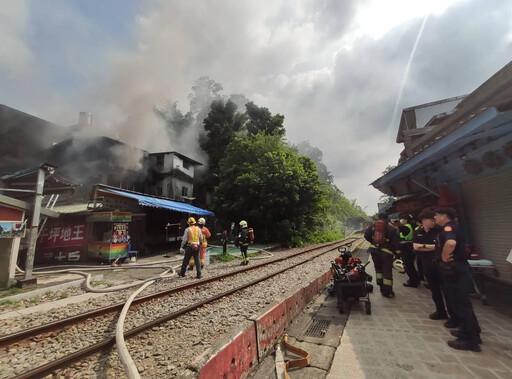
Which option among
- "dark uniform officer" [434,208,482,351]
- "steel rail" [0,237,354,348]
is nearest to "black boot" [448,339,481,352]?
"dark uniform officer" [434,208,482,351]

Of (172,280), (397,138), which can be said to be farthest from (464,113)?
(397,138)

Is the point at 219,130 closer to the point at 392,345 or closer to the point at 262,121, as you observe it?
→ the point at 262,121

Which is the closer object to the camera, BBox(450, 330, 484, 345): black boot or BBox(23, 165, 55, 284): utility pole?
BBox(450, 330, 484, 345): black boot

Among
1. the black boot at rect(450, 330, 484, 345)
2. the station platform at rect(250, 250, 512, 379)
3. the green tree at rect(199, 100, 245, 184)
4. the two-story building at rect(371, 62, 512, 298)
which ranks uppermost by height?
the green tree at rect(199, 100, 245, 184)

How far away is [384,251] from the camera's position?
5242mm

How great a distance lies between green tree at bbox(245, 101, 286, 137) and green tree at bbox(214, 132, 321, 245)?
759cm

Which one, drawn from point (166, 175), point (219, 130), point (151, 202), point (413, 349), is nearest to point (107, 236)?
point (151, 202)

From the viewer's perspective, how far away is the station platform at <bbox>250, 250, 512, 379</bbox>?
2.56m

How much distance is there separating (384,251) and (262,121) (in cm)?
2597

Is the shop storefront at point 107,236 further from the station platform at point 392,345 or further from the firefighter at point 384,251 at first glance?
the firefighter at point 384,251

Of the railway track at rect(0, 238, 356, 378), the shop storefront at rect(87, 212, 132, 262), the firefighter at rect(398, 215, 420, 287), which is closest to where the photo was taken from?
the railway track at rect(0, 238, 356, 378)

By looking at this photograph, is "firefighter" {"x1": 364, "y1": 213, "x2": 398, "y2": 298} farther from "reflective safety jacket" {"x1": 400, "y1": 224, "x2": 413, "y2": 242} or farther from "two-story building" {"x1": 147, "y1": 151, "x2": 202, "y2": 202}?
"two-story building" {"x1": 147, "y1": 151, "x2": 202, "y2": 202}

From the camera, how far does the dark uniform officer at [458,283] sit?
295 cm

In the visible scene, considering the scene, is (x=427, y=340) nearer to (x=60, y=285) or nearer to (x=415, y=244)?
(x=415, y=244)
